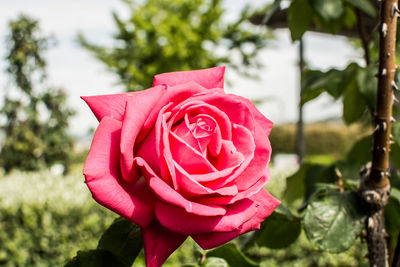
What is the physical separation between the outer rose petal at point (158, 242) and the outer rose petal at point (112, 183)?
0.02m

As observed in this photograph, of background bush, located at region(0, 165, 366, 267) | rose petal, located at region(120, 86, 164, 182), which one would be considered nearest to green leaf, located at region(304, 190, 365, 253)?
rose petal, located at region(120, 86, 164, 182)

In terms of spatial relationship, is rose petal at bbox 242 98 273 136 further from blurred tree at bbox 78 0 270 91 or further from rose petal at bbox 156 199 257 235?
blurred tree at bbox 78 0 270 91

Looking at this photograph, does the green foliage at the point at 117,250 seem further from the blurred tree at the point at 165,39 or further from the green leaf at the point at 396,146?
the blurred tree at the point at 165,39

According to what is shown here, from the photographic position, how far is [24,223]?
3705 millimetres

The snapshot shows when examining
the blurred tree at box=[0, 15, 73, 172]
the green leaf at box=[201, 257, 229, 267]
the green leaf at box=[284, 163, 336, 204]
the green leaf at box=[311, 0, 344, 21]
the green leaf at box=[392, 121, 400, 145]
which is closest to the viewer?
the green leaf at box=[201, 257, 229, 267]

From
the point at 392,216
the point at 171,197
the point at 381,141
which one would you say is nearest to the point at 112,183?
the point at 171,197

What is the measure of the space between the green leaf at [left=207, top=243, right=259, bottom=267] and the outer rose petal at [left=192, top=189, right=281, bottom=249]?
22cm

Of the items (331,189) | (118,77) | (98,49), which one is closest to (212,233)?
(331,189)

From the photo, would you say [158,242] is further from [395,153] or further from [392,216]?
[395,153]

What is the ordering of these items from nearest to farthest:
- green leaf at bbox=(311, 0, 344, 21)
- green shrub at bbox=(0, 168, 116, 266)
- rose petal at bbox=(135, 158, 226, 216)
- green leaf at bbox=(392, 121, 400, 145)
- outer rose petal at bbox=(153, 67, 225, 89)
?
rose petal at bbox=(135, 158, 226, 216) → outer rose petal at bbox=(153, 67, 225, 89) → green leaf at bbox=(392, 121, 400, 145) → green leaf at bbox=(311, 0, 344, 21) → green shrub at bbox=(0, 168, 116, 266)

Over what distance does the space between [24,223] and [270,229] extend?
345cm

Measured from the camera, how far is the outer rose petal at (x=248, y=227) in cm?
45

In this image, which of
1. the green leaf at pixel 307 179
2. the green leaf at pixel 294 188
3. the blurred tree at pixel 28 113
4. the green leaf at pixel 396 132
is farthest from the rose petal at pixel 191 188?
the blurred tree at pixel 28 113

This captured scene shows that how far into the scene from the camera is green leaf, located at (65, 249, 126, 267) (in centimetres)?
57
